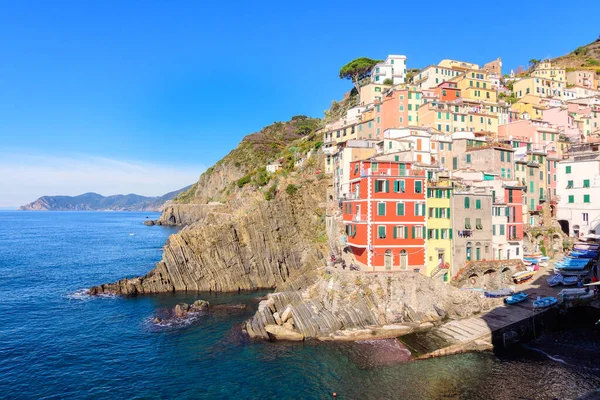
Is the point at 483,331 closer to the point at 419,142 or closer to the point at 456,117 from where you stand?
the point at 419,142

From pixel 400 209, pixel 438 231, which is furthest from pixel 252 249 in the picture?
pixel 438 231

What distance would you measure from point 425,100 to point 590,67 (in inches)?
3642

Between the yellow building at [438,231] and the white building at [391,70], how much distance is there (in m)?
60.4

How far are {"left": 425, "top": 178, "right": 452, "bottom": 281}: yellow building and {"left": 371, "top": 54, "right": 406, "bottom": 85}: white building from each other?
6044 centimetres

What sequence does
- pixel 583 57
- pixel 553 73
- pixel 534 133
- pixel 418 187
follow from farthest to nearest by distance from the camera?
pixel 583 57, pixel 553 73, pixel 534 133, pixel 418 187

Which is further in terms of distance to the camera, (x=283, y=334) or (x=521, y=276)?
(x=521, y=276)

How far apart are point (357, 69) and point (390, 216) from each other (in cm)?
7763

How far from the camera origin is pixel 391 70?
329 feet

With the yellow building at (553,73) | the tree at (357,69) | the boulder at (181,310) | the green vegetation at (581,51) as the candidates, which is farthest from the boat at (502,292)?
the green vegetation at (581,51)

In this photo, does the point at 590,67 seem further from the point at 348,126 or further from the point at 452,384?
the point at 452,384

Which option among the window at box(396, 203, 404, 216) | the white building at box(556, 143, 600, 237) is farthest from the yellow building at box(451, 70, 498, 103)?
the window at box(396, 203, 404, 216)

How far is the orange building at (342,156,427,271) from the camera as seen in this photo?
139 ft

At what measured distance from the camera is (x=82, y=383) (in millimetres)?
29828

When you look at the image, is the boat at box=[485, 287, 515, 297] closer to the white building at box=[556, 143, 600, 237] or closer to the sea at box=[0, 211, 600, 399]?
the sea at box=[0, 211, 600, 399]
